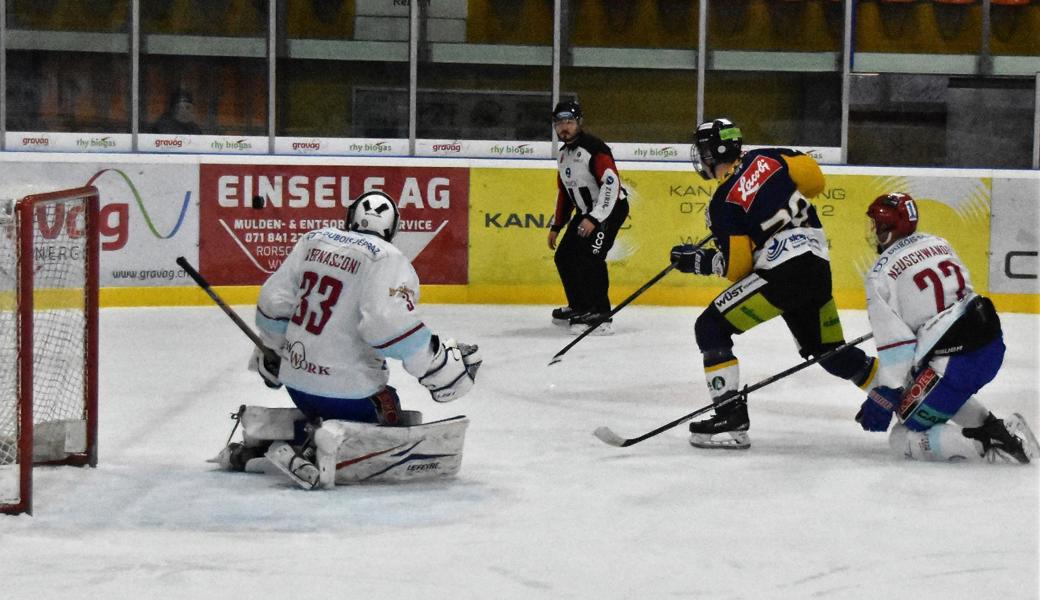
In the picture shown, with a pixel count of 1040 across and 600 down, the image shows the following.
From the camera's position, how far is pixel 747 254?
5.61 metres

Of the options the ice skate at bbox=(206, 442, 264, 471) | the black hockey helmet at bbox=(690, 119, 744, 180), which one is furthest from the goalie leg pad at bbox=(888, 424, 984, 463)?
the ice skate at bbox=(206, 442, 264, 471)

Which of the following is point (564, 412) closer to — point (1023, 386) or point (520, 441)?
point (520, 441)

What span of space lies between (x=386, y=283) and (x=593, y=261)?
4751 mm

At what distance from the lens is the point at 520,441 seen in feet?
18.6

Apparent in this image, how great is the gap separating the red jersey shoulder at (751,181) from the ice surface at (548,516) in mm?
896

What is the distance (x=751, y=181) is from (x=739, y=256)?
0.27 meters

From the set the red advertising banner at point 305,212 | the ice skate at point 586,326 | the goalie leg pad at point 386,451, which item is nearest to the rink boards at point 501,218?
the red advertising banner at point 305,212

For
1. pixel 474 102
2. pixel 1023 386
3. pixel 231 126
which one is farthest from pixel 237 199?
pixel 1023 386

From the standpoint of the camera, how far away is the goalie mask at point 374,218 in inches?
186

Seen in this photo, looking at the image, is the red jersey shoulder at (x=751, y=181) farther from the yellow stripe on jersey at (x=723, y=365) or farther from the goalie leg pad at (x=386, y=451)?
the goalie leg pad at (x=386, y=451)

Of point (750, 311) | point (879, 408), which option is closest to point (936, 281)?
point (879, 408)

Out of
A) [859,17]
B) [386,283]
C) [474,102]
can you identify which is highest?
[859,17]

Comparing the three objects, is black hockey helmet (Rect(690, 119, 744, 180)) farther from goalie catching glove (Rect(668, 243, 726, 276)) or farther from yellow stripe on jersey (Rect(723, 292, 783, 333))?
yellow stripe on jersey (Rect(723, 292, 783, 333))

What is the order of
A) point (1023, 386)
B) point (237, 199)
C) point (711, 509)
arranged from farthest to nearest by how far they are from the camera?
point (237, 199)
point (1023, 386)
point (711, 509)
